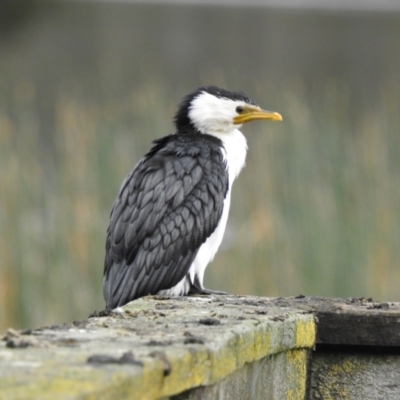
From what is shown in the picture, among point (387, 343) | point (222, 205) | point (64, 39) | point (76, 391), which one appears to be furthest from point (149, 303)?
point (64, 39)

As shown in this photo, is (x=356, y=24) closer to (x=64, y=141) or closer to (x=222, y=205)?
(x=64, y=141)

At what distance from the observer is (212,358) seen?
2359mm

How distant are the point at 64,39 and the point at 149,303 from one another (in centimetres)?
727

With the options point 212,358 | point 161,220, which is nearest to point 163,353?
point 212,358

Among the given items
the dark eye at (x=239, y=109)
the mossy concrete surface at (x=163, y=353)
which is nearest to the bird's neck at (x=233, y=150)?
the dark eye at (x=239, y=109)

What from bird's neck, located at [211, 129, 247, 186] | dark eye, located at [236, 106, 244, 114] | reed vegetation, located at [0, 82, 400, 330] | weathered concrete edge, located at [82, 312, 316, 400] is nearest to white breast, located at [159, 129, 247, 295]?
bird's neck, located at [211, 129, 247, 186]

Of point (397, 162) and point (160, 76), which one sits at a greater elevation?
point (160, 76)

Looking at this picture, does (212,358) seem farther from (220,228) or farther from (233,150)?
(233,150)

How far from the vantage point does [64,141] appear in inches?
260

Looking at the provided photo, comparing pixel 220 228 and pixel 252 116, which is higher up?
pixel 252 116

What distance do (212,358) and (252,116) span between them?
3244mm

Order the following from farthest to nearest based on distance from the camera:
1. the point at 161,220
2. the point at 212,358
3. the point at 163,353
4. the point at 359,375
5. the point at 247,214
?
1. the point at 247,214
2. the point at 161,220
3. the point at 359,375
4. the point at 212,358
5. the point at 163,353

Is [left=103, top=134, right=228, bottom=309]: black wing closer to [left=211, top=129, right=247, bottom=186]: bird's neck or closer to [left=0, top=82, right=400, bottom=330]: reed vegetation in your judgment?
[left=211, top=129, right=247, bottom=186]: bird's neck

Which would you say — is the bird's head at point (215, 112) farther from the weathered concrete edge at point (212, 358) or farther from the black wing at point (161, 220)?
the weathered concrete edge at point (212, 358)
